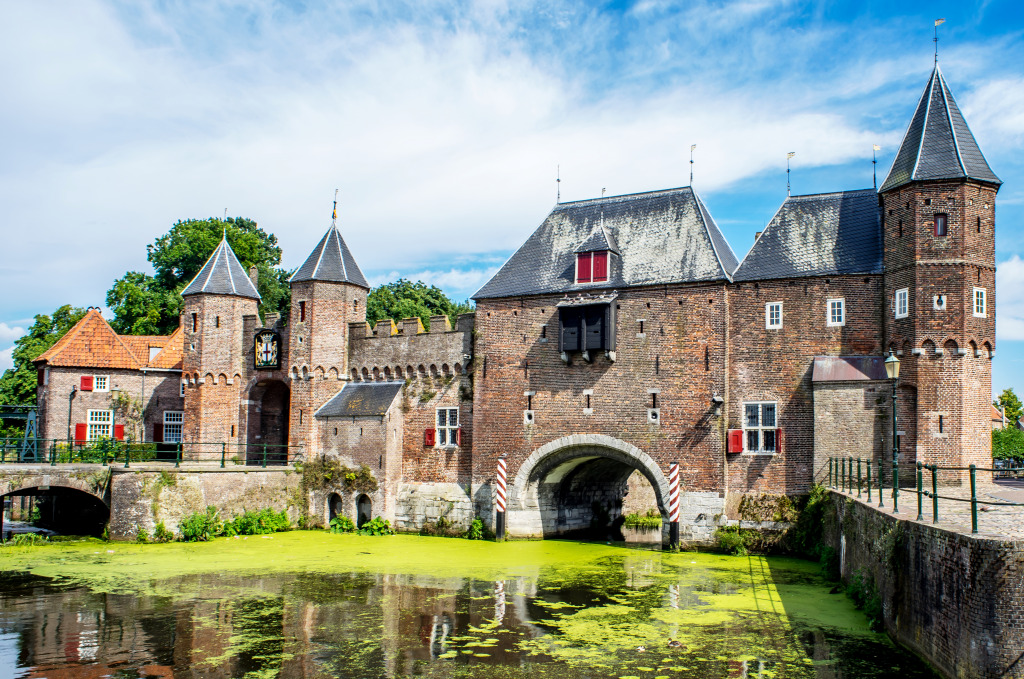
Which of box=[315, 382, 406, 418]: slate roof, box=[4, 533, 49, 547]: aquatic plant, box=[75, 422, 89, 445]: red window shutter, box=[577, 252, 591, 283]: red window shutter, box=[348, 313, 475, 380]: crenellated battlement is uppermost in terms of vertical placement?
box=[577, 252, 591, 283]: red window shutter

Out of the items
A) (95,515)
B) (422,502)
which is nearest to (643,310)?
(422,502)

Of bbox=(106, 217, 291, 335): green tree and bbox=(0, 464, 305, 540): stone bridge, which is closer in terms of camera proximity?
bbox=(0, 464, 305, 540): stone bridge

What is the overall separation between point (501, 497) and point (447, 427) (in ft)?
9.76

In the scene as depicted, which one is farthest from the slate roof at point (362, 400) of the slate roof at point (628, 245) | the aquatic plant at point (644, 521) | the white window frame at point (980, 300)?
the white window frame at point (980, 300)

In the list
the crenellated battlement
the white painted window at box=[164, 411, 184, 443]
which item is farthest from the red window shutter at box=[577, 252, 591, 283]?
the white painted window at box=[164, 411, 184, 443]

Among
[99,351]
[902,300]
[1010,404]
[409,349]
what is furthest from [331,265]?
[1010,404]

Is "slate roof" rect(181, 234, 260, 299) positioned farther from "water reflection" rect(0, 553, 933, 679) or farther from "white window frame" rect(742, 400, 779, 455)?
"white window frame" rect(742, 400, 779, 455)

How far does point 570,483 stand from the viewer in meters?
24.9

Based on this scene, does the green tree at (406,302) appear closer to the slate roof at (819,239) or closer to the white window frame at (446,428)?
the white window frame at (446,428)

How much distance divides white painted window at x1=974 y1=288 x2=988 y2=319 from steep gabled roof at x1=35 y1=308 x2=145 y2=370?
28632mm

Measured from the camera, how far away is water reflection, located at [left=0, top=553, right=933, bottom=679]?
11086 mm

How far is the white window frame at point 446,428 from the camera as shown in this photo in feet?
80.9

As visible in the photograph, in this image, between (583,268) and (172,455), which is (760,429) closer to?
(583,268)

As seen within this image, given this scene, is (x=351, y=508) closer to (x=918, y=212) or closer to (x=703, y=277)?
(x=703, y=277)
